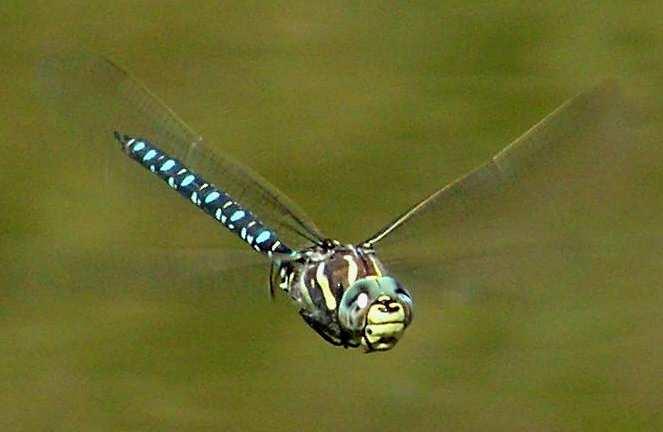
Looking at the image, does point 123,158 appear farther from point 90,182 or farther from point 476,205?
point 90,182

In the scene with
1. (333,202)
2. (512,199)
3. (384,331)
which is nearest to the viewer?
(384,331)

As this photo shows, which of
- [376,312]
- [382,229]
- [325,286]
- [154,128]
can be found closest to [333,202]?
[154,128]

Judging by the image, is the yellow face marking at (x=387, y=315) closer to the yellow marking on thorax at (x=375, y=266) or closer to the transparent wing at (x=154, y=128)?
the yellow marking on thorax at (x=375, y=266)

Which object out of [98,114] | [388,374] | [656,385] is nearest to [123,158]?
[98,114]

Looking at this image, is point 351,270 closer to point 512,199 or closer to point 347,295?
point 347,295

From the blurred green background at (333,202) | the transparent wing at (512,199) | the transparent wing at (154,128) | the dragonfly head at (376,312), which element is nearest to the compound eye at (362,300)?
the dragonfly head at (376,312)

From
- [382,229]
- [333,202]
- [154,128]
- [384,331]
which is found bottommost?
[384,331]

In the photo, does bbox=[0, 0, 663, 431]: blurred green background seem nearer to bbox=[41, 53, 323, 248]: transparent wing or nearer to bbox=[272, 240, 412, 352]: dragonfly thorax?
bbox=[41, 53, 323, 248]: transparent wing
